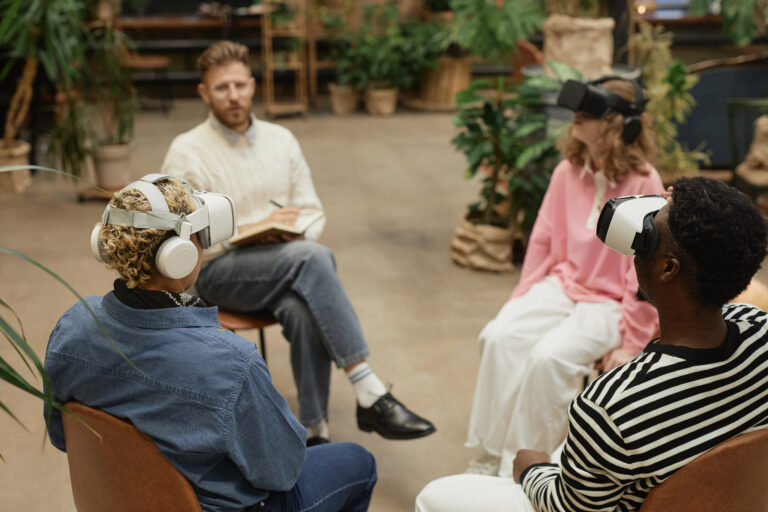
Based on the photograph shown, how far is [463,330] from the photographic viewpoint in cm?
369

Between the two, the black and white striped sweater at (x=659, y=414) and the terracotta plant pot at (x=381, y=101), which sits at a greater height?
the black and white striped sweater at (x=659, y=414)

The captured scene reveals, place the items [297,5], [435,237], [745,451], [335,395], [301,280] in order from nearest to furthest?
[745,451] < [301,280] < [335,395] < [435,237] < [297,5]

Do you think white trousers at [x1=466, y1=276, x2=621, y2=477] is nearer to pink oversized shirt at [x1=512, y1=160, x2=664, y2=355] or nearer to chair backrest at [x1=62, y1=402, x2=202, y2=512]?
pink oversized shirt at [x1=512, y1=160, x2=664, y2=355]

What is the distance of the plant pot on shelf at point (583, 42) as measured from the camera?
176 inches

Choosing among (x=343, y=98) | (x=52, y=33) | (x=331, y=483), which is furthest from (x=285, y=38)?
(x=331, y=483)

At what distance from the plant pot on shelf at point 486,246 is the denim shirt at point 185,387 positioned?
116 inches

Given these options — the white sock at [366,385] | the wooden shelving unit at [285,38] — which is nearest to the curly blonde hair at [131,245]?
the white sock at [366,385]

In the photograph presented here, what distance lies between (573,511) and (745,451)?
32cm

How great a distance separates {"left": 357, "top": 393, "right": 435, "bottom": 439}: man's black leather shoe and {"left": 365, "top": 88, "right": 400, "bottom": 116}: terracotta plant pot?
6.68m

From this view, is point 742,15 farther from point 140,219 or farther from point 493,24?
point 140,219

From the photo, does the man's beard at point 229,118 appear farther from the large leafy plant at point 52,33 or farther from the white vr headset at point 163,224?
the large leafy plant at point 52,33

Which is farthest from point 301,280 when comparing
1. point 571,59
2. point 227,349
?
point 571,59

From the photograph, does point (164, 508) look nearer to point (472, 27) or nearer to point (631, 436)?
point (631, 436)

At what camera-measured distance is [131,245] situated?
1402mm
